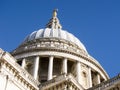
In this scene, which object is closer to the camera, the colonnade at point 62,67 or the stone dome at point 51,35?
the colonnade at point 62,67

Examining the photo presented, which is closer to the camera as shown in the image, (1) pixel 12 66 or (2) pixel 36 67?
Result: (1) pixel 12 66

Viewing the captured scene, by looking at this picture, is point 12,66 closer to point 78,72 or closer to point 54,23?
point 78,72

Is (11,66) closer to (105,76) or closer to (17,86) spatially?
(17,86)

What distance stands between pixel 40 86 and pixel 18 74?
3252 millimetres

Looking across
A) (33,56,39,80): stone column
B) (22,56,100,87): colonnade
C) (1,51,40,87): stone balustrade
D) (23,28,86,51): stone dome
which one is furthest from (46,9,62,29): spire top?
(1,51,40,87): stone balustrade

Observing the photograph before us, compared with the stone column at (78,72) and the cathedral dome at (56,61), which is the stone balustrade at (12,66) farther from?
the stone column at (78,72)

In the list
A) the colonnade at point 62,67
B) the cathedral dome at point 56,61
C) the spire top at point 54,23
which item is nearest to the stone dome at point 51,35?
the cathedral dome at point 56,61

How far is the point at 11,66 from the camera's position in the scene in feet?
84.3

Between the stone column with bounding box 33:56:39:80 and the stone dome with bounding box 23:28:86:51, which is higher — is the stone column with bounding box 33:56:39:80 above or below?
below

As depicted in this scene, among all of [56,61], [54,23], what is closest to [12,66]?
[56,61]

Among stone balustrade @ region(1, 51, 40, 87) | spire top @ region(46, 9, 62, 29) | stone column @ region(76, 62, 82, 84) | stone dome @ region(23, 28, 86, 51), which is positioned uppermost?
spire top @ region(46, 9, 62, 29)

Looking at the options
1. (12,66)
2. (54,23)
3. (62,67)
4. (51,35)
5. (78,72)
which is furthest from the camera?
(54,23)

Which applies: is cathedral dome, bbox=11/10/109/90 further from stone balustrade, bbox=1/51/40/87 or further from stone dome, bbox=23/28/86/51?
stone balustrade, bbox=1/51/40/87

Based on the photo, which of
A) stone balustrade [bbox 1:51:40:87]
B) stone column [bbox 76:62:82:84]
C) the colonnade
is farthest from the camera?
stone column [bbox 76:62:82:84]
